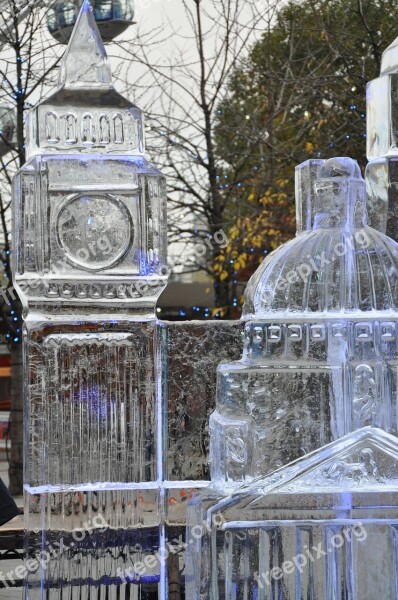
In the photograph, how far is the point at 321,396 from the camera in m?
3.55

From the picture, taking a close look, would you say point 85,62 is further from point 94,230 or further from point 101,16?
point 101,16

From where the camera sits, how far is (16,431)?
32.1 feet

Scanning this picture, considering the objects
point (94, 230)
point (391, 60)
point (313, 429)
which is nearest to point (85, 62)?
point (94, 230)

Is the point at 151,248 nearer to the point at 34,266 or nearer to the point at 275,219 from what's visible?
the point at 34,266

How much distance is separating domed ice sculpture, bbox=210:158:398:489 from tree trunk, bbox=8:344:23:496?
6.32 m

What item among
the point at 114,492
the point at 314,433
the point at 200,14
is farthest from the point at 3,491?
the point at 200,14

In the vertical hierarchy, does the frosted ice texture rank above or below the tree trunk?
above

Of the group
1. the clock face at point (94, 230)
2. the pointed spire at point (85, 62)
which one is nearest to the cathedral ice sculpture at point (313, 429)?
the clock face at point (94, 230)

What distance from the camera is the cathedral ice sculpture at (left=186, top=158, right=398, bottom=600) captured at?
3346 millimetres

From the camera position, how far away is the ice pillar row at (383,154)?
445 centimetres

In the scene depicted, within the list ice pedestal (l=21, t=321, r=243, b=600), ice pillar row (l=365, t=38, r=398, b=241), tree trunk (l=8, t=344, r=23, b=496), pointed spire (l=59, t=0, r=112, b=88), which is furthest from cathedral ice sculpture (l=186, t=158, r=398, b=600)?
tree trunk (l=8, t=344, r=23, b=496)

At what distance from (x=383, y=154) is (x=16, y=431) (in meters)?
6.07

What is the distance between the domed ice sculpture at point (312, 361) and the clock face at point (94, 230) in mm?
579

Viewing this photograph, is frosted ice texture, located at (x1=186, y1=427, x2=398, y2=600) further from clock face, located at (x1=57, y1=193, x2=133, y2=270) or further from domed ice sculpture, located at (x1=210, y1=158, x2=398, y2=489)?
clock face, located at (x1=57, y1=193, x2=133, y2=270)
